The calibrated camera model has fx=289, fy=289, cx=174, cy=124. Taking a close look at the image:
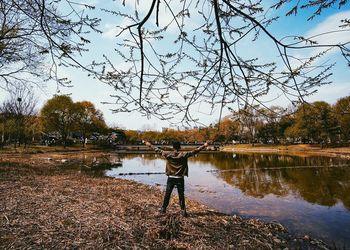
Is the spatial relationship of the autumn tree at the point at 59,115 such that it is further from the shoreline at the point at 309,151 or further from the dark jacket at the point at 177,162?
the dark jacket at the point at 177,162

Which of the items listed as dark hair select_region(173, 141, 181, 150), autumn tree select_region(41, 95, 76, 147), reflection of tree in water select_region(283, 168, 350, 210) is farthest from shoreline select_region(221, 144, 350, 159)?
autumn tree select_region(41, 95, 76, 147)

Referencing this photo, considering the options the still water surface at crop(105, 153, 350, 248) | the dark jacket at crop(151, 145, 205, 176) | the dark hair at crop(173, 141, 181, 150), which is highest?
the dark hair at crop(173, 141, 181, 150)

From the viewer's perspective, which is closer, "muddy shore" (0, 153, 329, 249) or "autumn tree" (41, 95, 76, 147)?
"muddy shore" (0, 153, 329, 249)

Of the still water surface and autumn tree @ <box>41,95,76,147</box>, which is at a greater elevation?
autumn tree @ <box>41,95,76,147</box>

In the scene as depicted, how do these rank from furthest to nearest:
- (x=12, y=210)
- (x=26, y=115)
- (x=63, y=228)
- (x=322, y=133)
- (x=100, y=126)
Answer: (x=100, y=126), (x=322, y=133), (x=26, y=115), (x=12, y=210), (x=63, y=228)

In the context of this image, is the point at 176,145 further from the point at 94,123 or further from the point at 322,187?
the point at 94,123

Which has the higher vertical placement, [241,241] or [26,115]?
[26,115]

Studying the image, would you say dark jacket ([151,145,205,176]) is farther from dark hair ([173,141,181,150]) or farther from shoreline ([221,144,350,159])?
shoreline ([221,144,350,159])

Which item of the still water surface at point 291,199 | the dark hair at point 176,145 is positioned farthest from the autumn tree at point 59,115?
the dark hair at point 176,145

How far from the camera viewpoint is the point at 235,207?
12.6 meters

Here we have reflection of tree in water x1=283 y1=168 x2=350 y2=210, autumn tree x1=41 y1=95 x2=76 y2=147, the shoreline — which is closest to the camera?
reflection of tree in water x1=283 y1=168 x2=350 y2=210

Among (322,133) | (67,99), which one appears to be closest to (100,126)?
(67,99)

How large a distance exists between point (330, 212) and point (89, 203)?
955 cm

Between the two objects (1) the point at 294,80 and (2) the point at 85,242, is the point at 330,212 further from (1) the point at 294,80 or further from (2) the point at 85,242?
(1) the point at 294,80
